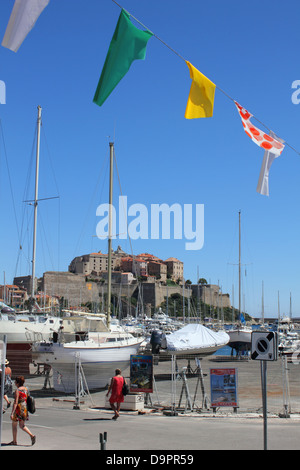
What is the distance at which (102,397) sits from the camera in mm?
19156

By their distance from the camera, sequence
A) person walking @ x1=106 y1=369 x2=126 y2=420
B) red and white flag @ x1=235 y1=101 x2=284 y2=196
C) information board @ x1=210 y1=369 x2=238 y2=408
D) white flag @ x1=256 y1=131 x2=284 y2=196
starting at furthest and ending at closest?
information board @ x1=210 y1=369 x2=238 y2=408, white flag @ x1=256 y1=131 x2=284 y2=196, person walking @ x1=106 y1=369 x2=126 y2=420, red and white flag @ x1=235 y1=101 x2=284 y2=196

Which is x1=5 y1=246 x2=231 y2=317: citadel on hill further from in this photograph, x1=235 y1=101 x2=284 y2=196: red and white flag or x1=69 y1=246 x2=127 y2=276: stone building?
x1=235 y1=101 x2=284 y2=196: red and white flag

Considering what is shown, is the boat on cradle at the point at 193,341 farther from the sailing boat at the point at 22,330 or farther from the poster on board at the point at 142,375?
the poster on board at the point at 142,375

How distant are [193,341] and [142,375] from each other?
1306 cm

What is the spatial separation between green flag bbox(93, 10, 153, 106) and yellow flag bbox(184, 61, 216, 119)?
1.48 meters

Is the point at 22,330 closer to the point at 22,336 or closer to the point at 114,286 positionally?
the point at 22,336

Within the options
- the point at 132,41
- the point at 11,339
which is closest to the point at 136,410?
the point at 132,41

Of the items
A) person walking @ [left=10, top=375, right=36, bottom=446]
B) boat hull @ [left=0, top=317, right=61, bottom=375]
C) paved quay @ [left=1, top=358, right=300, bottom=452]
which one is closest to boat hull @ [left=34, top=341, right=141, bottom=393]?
paved quay @ [left=1, top=358, right=300, bottom=452]

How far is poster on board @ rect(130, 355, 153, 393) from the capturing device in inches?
643

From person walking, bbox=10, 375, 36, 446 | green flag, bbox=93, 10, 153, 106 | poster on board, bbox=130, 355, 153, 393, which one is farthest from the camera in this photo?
poster on board, bbox=130, 355, 153, 393

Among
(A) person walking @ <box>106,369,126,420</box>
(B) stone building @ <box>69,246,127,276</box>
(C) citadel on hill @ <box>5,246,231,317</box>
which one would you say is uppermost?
(B) stone building @ <box>69,246,127,276</box>

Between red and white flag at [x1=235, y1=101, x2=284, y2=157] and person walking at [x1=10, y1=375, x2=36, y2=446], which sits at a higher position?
red and white flag at [x1=235, y1=101, x2=284, y2=157]
